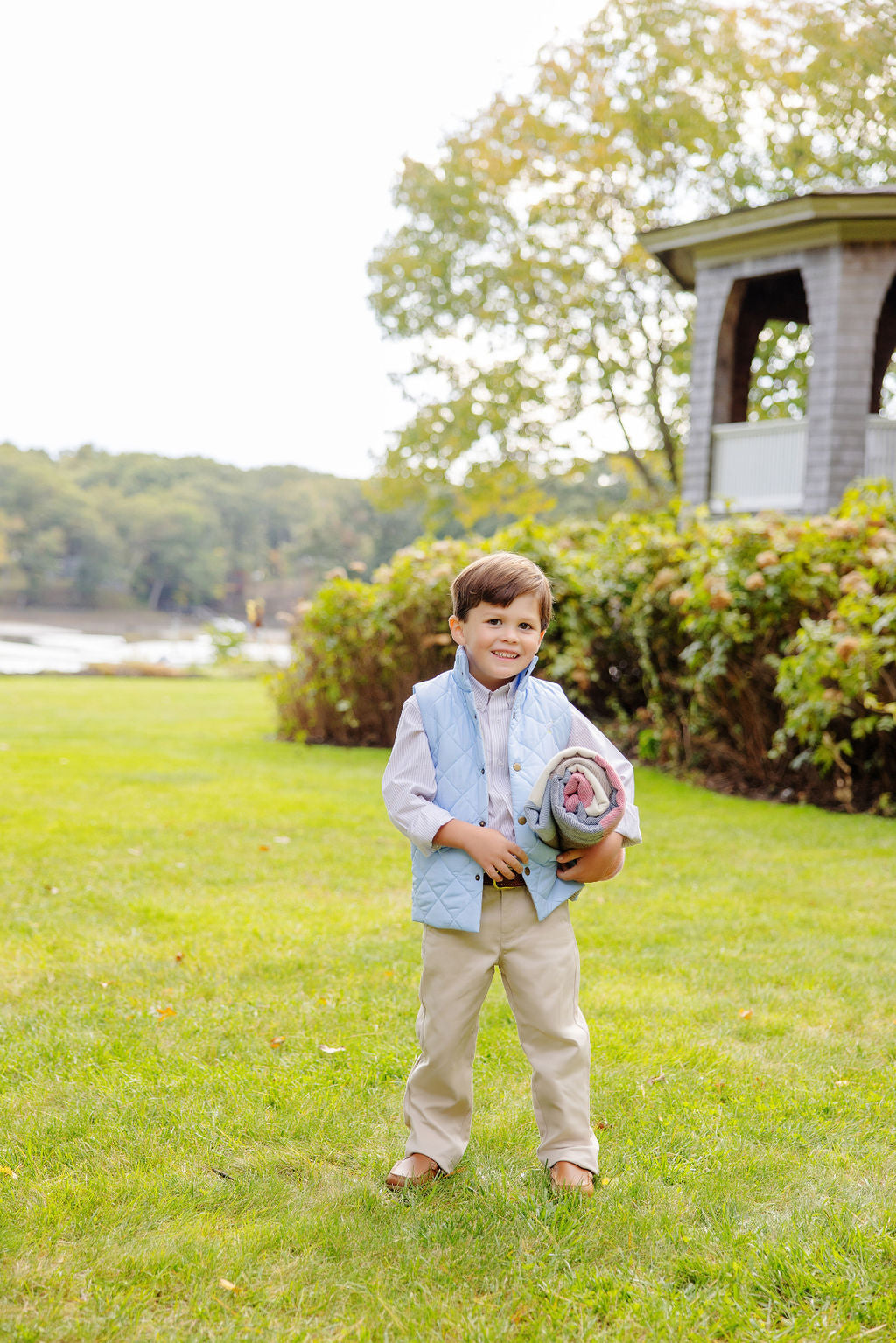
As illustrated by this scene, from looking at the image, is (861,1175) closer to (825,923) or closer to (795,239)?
(825,923)

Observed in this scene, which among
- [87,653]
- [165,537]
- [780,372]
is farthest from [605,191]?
[165,537]

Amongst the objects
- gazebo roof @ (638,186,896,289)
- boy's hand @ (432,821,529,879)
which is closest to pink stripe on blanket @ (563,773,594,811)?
boy's hand @ (432,821,529,879)

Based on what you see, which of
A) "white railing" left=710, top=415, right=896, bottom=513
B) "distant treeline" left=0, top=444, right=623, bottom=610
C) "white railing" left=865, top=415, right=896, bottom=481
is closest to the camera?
"white railing" left=865, top=415, right=896, bottom=481

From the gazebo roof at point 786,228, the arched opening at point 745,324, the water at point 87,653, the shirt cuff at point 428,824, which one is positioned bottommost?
the water at point 87,653

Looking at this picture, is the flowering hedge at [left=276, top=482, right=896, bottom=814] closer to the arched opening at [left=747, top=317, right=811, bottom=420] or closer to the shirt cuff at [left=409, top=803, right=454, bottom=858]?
the shirt cuff at [left=409, top=803, right=454, bottom=858]

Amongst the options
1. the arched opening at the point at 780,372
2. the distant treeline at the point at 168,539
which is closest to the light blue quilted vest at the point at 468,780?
the arched opening at the point at 780,372

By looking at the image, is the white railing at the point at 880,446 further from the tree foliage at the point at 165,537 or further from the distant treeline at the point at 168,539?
the tree foliage at the point at 165,537

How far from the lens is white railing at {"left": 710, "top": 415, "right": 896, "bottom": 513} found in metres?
11.4

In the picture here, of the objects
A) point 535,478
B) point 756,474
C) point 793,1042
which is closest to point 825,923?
point 793,1042

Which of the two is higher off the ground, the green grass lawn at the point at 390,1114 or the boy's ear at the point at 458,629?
the boy's ear at the point at 458,629

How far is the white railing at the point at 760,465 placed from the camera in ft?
38.4

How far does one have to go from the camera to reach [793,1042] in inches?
117

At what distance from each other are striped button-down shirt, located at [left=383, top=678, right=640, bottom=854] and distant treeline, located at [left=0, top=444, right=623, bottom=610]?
43.4 metres

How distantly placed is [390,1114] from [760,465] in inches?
418
